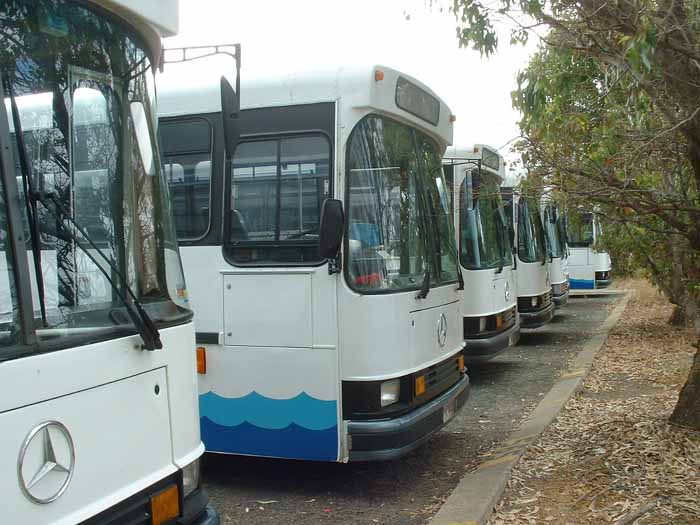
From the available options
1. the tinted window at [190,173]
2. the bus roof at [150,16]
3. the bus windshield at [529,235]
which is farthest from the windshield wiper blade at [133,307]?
the bus windshield at [529,235]

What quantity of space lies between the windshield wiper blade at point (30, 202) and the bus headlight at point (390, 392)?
3.04 m

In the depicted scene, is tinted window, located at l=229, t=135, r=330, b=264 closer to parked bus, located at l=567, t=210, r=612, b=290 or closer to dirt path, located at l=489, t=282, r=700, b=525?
dirt path, located at l=489, t=282, r=700, b=525

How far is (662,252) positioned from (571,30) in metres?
7.28

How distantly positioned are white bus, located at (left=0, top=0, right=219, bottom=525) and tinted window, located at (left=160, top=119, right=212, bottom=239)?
227 centimetres

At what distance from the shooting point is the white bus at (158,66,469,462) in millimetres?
5219

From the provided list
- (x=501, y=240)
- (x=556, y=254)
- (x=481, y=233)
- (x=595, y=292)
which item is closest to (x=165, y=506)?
(x=481, y=233)

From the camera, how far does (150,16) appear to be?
305cm

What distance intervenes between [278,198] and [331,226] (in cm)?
69

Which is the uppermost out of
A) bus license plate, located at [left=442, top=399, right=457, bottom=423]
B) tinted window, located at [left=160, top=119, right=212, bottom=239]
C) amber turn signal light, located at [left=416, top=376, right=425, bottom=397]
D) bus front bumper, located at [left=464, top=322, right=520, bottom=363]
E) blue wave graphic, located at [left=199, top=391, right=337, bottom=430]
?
tinted window, located at [left=160, top=119, right=212, bottom=239]

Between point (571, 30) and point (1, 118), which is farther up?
point (571, 30)

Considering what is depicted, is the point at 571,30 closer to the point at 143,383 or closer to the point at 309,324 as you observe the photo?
the point at 309,324

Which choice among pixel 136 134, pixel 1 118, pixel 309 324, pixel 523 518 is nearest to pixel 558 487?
pixel 523 518

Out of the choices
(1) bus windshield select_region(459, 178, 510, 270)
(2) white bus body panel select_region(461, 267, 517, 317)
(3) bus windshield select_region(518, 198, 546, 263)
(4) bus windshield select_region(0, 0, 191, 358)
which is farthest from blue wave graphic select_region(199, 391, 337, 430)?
(3) bus windshield select_region(518, 198, 546, 263)

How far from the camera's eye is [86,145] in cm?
291
